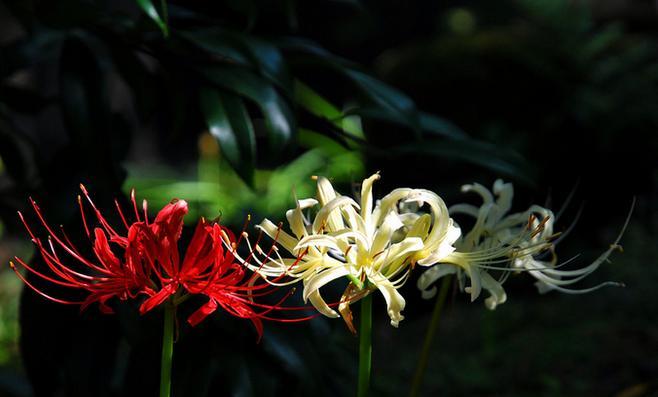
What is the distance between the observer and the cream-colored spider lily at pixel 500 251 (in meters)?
0.86

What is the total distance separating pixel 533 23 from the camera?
14.4ft

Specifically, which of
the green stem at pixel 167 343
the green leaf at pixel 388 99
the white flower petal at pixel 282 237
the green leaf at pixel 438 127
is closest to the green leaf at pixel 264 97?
the green leaf at pixel 388 99

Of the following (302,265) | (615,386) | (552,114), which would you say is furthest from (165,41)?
(552,114)

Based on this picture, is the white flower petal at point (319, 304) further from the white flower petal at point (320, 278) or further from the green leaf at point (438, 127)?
the green leaf at point (438, 127)

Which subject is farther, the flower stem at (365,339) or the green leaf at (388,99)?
→ the green leaf at (388,99)

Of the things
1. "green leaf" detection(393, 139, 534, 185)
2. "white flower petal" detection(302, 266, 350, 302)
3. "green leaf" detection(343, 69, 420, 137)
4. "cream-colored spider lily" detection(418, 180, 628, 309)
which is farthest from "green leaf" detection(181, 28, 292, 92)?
"white flower petal" detection(302, 266, 350, 302)

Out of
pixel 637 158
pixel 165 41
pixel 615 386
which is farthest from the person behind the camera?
pixel 637 158

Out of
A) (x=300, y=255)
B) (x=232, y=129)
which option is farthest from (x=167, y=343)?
(x=232, y=129)

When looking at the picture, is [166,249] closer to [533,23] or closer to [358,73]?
[358,73]

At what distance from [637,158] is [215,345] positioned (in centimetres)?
322

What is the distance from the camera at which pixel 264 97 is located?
1229 mm

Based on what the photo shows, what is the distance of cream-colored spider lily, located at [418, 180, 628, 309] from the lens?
860 mm

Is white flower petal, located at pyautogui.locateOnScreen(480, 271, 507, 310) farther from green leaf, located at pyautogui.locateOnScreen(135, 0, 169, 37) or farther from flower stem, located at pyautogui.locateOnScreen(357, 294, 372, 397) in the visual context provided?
green leaf, located at pyautogui.locateOnScreen(135, 0, 169, 37)

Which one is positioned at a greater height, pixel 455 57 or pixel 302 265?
pixel 302 265
